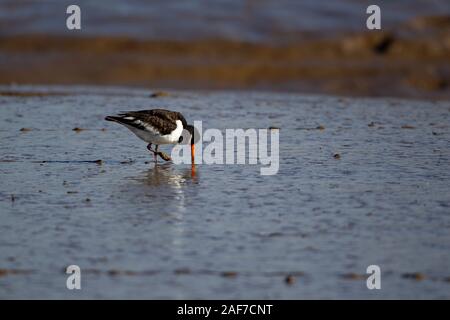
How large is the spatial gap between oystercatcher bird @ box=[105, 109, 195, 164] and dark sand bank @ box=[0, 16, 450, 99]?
450 cm

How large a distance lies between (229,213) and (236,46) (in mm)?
8294

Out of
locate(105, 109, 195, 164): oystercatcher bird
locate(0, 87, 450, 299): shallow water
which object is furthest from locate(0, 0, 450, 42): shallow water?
locate(105, 109, 195, 164): oystercatcher bird

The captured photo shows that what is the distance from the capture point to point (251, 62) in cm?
1512

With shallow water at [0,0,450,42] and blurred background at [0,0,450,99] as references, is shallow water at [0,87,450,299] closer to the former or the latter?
blurred background at [0,0,450,99]

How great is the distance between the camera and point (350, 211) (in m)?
7.57

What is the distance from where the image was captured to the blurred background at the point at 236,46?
14656 mm

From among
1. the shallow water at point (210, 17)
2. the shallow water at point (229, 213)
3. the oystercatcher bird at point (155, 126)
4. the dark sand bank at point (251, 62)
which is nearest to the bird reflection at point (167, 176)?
the shallow water at point (229, 213)

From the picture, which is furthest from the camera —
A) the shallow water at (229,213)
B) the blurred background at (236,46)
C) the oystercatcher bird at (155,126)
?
the blurred background at (236,46)

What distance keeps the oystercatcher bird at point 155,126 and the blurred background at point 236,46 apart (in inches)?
178

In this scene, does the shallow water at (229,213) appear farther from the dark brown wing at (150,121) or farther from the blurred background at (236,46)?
the blurred background at (236,46)

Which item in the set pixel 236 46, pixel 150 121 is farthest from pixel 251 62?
pixel 150 121

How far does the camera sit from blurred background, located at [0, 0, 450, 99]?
14656 mm

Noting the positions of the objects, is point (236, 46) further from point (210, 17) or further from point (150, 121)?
point (150, 121)
